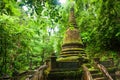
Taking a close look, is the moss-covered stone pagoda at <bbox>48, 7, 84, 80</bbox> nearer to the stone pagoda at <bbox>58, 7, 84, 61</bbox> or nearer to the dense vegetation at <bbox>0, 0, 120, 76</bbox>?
the stone pagoda at <bbox>58, 7, 84, 61</bbox>

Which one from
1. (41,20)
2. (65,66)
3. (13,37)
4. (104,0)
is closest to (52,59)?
(65,66)

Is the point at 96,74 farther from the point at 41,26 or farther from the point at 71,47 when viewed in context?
the point at 41,26

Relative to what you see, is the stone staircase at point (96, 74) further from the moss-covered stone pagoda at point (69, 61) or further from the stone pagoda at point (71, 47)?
the stone pagoda at point (71, 47)

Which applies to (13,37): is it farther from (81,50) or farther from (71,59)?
(81,50)

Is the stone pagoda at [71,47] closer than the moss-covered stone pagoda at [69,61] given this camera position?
No

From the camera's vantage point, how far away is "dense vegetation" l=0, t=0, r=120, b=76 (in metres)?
4.16

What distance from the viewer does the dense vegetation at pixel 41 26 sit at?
416 centimetres

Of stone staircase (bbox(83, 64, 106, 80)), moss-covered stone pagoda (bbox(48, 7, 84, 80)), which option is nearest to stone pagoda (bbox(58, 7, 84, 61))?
moss-covered stone pagoda (bbox(48, 7, 84, 80))

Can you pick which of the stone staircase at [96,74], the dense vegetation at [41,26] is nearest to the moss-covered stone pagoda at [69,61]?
the stone staircase at [96,74]

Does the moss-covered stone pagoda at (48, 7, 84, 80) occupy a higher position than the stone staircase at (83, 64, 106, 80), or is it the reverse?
the moss-covered stone pagoda at (48, 7, 84, 80)

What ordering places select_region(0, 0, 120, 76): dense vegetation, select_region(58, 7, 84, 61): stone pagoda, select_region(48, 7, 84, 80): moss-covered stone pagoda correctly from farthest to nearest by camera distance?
1. select_region(58, 7, 84, 61): stone pagoda
2. select_region(48, 7, 84, 80): moss-covered stone pagoda
3. select_region(0, 0, 120, 76): dense vegetation

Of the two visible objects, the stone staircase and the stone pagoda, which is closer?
the stone staircase

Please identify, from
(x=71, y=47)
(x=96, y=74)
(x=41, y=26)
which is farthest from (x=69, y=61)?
(x=41, y=26)

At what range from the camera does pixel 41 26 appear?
466 cm
